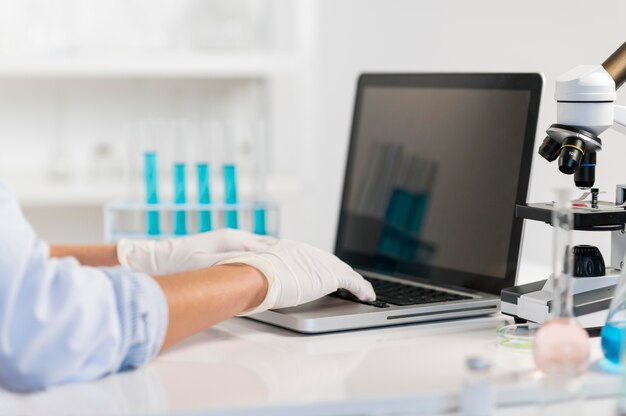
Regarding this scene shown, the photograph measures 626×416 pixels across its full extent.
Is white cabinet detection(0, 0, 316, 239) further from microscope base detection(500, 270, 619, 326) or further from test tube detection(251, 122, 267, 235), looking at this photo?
microscope base detection(500, 270, 619, 326)

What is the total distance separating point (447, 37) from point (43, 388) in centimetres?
189

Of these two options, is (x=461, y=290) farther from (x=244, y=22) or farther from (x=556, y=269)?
(x=244, y=22)

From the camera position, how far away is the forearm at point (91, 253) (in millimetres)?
1385

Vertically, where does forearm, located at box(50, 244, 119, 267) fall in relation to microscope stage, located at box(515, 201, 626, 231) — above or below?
below

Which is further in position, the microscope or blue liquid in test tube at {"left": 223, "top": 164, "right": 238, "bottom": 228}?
blue liquid in test tube at {"left": 223, "top": 164, "right": 238, "bottom": 228}

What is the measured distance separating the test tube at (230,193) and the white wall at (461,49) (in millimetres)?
633

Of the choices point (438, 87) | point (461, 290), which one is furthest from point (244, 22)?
point (461, 290)

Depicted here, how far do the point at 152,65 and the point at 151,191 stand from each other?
108cm

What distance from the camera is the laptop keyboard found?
123cm

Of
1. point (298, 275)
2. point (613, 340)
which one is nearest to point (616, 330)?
point (613, 340)

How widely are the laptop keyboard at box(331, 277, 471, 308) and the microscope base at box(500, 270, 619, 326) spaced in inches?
4.6

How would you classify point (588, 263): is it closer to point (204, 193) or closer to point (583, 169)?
point (583, 169)

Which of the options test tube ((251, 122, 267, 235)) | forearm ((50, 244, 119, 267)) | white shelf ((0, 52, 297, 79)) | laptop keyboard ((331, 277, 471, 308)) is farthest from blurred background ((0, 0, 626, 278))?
forearm ((50, 244, 119, 267))

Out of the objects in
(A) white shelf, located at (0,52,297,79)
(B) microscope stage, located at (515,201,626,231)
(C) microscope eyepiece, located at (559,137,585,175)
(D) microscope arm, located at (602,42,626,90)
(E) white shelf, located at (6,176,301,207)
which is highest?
(D) microscope arm, located at (602,42,626,90)
